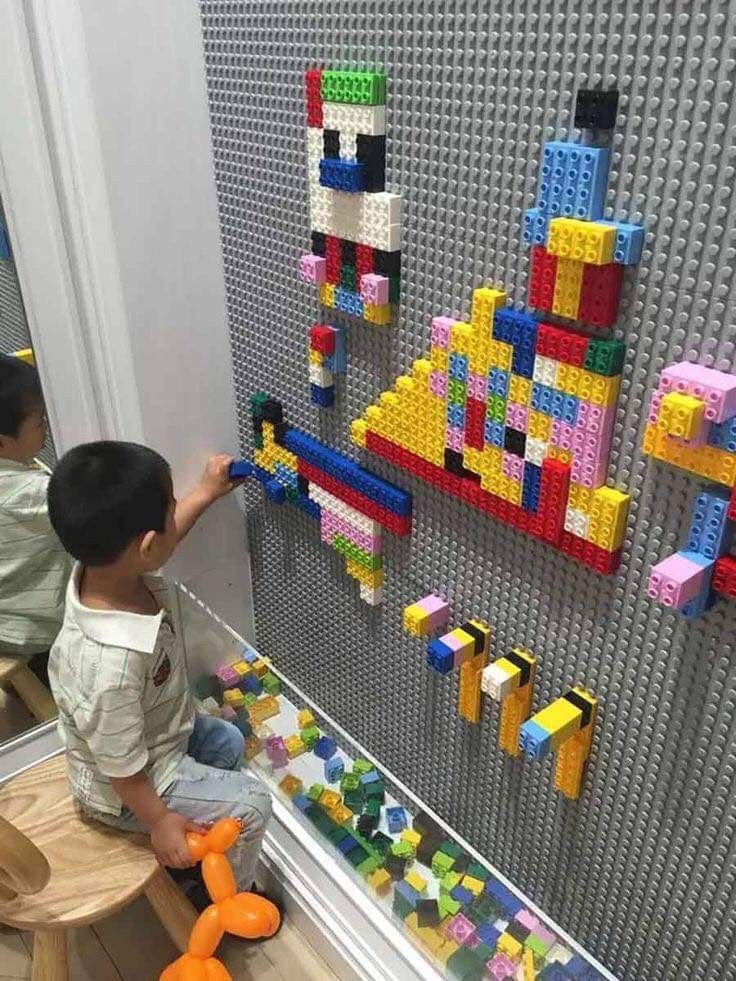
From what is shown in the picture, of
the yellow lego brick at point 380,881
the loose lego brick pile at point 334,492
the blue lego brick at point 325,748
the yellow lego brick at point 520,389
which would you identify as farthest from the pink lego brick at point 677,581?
the blue lego brick at point 325,748

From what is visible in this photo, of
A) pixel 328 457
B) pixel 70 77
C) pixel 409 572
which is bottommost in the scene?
pixel 409 572

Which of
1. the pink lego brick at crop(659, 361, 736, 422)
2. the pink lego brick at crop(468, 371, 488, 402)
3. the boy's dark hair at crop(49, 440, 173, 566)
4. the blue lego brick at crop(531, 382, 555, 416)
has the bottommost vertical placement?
the boy's dark hair at crop(49, 440, 173, 566)

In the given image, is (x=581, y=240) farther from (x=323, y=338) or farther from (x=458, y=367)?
(x=323, y=338)

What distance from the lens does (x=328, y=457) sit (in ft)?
4.20

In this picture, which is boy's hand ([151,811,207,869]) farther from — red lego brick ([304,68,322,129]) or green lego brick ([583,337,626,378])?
red lego brick ([304,68,322,129])

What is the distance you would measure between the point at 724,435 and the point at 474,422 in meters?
0.32

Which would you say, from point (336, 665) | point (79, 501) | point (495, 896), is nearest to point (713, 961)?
point (495, 896)

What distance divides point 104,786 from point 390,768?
0.51 meters

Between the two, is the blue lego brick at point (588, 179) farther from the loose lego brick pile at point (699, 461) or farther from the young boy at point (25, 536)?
the young boy at point (25, 536)

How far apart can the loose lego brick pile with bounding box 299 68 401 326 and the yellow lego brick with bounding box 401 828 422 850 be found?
832mm

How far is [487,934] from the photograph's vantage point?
1239mm

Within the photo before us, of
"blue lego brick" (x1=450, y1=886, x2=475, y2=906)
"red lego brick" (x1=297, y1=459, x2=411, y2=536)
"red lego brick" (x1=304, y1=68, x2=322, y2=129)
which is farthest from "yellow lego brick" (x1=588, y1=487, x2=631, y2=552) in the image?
"blue lego brick" (x1=450, y1=886, x2=475, y2=906)

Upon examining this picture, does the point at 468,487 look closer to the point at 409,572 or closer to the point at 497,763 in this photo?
the point at 409,572

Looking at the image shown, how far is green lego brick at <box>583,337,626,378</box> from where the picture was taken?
827 millimetres
